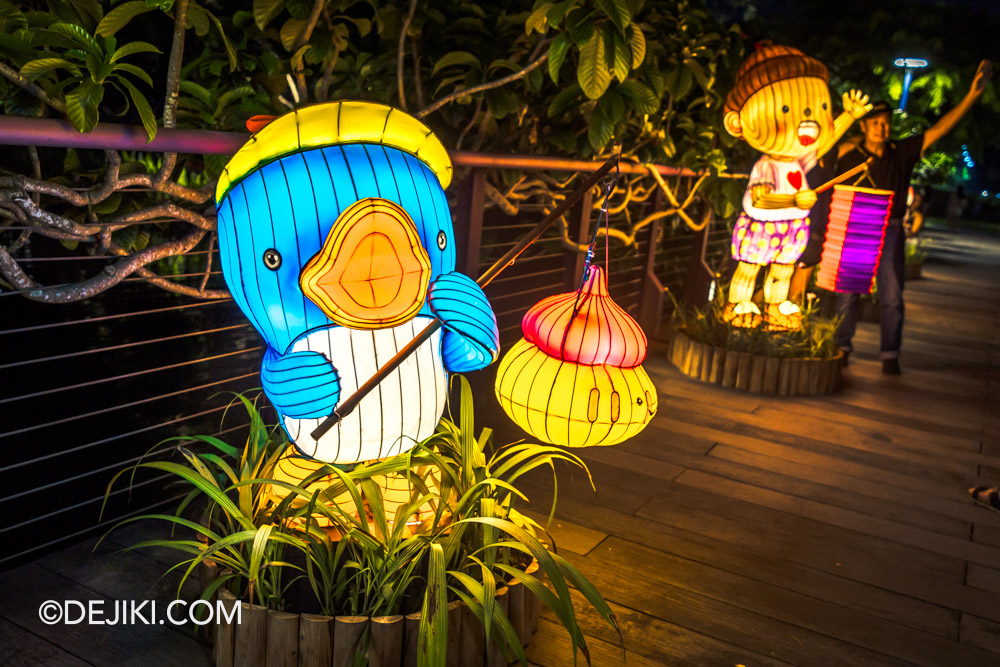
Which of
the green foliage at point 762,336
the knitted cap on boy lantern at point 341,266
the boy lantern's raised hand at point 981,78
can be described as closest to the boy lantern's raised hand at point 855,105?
the boy lantern's raised hand at point 981,78

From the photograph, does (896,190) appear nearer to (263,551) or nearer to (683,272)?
(683,272)

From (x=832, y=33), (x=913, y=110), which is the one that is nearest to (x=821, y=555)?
(x=832, y=33)

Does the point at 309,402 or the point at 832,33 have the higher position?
the point at 832,33

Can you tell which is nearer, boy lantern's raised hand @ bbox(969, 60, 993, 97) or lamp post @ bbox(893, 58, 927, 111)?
boy lantern's raised hand @ bbox(969, 60, 993, 97)

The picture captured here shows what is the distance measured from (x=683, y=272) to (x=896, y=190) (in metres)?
2.63

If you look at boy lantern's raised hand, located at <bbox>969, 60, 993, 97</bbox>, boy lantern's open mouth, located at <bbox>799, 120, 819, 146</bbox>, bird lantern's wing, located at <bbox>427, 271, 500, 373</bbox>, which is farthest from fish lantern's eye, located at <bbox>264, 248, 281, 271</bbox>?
boy lantern's raised hand, located at <bbox>969, 60, 993, 97</bbox>

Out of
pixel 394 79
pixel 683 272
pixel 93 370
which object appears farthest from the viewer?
pixel 683 272

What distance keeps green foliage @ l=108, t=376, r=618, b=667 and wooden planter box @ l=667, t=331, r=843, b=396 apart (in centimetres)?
267

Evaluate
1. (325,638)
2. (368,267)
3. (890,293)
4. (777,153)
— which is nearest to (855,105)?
(777,153)

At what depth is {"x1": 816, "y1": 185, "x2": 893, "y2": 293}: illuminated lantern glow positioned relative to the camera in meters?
4.22

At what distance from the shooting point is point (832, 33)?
939 cm

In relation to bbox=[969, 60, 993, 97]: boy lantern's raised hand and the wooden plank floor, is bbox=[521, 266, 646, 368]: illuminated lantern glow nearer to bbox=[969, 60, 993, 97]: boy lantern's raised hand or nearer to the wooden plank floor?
the wooden plank floor

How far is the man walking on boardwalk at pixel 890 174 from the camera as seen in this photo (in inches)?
175

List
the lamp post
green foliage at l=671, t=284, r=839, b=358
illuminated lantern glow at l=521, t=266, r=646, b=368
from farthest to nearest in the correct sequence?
the lamp post < green foliage at l=671, t=284, r=839, b=358 < illuminated lantern glow at l=521, t=266, r=646, b=368
